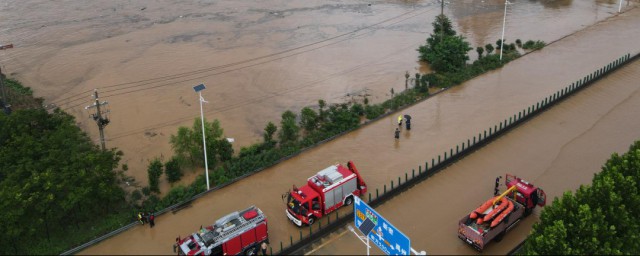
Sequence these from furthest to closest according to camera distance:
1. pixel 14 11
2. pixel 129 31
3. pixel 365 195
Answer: pixel 14 11, pixel 129 31, pixel 365 195

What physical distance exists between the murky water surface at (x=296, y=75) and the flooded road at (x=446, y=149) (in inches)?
4.2

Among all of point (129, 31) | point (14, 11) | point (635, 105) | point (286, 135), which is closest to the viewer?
point (286, 135)

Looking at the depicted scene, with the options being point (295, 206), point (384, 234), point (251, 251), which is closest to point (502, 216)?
point (384, 234)

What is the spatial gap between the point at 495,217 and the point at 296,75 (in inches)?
1026

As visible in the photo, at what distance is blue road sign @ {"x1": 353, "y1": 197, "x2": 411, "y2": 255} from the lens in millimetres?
17234

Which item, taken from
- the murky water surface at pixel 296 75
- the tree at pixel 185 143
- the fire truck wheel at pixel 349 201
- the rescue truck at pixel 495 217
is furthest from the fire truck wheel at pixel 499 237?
the tree at pixel 185 143

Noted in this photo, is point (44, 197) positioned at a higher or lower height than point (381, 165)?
higher

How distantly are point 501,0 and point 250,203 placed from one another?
54.0 meters

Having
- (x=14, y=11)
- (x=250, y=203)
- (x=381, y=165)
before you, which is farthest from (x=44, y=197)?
(x=14, y=11)

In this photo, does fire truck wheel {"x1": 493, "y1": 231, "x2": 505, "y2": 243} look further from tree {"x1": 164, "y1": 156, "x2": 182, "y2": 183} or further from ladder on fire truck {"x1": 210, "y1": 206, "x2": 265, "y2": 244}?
tree {"x1": 164, "y1": 156, "x2": 182, "y2": 183}

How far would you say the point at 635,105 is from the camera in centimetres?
3684

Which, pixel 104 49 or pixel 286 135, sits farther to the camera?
pixel 104 49

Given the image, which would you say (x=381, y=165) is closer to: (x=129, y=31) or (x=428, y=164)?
(x=428, y=164)

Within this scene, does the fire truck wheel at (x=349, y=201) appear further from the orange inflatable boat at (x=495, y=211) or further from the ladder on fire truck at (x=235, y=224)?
the orange inflatable boat at (x=495, y=211)
